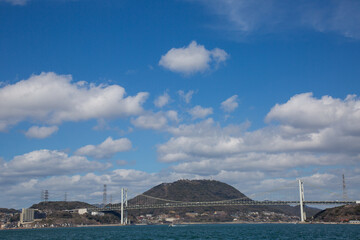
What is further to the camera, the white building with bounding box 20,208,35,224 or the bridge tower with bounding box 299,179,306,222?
the white building with bounding box 20,208,35,224

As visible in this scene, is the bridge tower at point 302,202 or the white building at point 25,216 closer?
the bridge tower at point 302,202

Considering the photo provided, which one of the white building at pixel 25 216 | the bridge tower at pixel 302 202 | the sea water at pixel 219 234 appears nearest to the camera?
the sea water at pixel 219 234

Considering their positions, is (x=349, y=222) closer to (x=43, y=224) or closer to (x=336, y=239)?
(x=336, y=239)

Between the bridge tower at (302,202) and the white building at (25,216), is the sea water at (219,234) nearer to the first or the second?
the bridge tower at (302,202)

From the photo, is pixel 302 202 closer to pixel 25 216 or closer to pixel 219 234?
pixel 219 234

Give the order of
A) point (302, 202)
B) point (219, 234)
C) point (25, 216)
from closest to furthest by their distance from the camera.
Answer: point (219, 234) < point (302, 202) < point (25, 216)

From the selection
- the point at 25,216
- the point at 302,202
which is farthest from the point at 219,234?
the point at 25,216

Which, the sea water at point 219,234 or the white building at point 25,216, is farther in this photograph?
the white building at point 25,216

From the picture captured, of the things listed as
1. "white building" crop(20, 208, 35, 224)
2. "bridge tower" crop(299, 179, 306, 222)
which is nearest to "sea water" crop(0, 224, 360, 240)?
"bridge tower" crop(299, 179, 306, 222)

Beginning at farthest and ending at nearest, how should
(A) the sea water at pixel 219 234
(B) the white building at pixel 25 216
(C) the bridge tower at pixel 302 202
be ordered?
(B) the white building at pixel 25 216 → (C) the bridge tower at pixel 302 202 → (A) the sea water at pixel 219 234

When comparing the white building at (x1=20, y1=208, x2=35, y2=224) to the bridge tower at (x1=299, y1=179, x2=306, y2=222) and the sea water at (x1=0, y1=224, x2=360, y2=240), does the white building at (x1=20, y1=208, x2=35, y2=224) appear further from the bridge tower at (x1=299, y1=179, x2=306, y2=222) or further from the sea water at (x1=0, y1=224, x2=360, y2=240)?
the bridge tower at (x1=299, y1=179, x2=306, y2=222)

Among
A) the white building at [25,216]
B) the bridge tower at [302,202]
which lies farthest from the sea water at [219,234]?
Result: the white building at [25,216]

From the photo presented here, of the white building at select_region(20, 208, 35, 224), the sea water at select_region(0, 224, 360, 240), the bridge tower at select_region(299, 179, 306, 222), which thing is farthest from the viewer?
the white building at select_region(20, 208, 35, 224)
